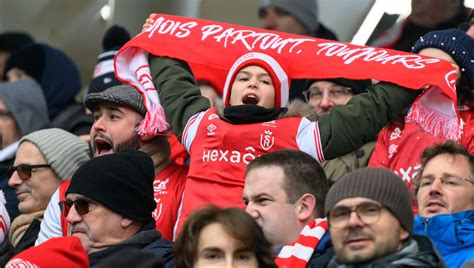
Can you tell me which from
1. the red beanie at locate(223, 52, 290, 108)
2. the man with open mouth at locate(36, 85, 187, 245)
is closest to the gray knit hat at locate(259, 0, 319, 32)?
the man with open mouth at locate(36, 85, 187, 245)

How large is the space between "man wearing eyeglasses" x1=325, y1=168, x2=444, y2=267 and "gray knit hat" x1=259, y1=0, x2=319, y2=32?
4526 mm

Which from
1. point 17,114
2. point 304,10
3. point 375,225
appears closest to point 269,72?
point 375,225

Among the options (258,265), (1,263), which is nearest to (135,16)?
(1,263)

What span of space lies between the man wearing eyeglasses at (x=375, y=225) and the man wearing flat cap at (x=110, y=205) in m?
1.52

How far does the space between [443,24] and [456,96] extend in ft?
5.54

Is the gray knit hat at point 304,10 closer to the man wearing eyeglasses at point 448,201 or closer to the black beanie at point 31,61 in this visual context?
the black beanie at point 31,61

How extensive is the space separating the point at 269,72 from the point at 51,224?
5.42 ft

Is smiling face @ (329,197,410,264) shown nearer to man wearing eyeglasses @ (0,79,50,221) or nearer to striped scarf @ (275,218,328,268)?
striped scarf @ (275,218,328,268)

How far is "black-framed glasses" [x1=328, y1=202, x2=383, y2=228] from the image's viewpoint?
269 inches

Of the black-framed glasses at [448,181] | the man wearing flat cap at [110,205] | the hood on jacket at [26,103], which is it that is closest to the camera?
the black-framed glasses at [448,181]

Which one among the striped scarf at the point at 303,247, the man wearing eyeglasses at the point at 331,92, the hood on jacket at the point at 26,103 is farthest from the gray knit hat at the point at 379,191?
the hood on jacket at the point at 26,103

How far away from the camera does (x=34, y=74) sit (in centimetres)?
1258

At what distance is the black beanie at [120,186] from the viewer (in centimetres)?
819

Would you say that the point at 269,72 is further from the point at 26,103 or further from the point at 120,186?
the point at 26,103
